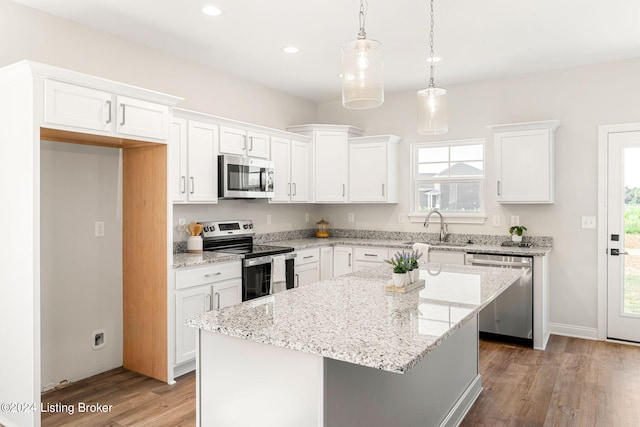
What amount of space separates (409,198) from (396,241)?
0.58m

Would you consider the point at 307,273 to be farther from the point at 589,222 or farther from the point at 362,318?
the point at 362,318

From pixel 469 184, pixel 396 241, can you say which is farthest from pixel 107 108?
pixel 469 184

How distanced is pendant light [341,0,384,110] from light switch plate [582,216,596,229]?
11.3 ft

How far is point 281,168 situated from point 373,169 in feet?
3.72

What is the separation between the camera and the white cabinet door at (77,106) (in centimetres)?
262

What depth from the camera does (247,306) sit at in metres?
2.06

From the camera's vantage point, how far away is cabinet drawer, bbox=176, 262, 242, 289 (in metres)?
3.44

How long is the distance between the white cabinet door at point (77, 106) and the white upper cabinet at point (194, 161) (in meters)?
0.67

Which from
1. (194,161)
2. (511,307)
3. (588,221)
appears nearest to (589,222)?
(588,221)

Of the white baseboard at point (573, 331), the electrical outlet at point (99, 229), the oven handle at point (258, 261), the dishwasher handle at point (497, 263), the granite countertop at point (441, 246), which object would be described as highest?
the electrical outlet at point (99, 229)

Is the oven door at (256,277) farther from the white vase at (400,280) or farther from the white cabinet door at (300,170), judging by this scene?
the white vase at (400,280)

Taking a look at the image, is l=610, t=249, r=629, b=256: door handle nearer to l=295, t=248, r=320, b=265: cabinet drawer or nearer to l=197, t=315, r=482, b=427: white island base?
l=295, t=248, r=320, b=265: cabinet drawer

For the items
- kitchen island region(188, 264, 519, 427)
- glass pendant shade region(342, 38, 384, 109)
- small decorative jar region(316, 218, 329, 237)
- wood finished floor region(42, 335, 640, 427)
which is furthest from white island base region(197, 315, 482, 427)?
small decorative jar region(316, 218, 329, 237)

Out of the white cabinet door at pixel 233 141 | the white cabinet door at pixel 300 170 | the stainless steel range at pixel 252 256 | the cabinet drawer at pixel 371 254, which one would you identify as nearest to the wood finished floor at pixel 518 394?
the stainless steel range at pixel 252 256
